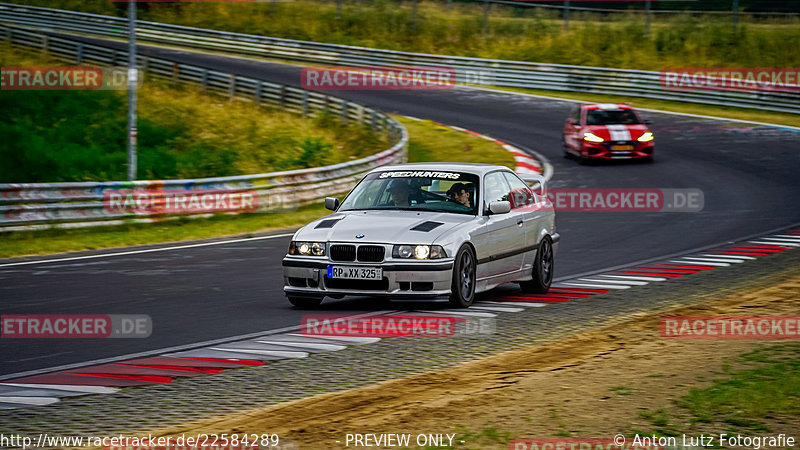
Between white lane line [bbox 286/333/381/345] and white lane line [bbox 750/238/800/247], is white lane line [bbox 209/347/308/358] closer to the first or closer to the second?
white lane line [bbox 286/333/381/345]

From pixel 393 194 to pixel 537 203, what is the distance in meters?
2.13

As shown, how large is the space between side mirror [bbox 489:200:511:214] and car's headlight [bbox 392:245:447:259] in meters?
1.01

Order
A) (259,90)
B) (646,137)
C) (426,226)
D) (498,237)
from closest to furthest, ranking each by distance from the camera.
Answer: (426,226) < (498,237) < (646,137) < (259,90)

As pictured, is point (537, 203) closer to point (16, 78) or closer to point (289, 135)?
point (289, 135)

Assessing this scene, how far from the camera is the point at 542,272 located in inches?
513

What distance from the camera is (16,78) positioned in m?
38.4

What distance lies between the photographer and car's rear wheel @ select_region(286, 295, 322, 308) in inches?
448

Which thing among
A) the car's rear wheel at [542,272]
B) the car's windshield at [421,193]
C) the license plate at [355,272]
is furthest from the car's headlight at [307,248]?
the car's rear wheel at [542,272]

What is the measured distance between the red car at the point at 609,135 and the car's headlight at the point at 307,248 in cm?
1847

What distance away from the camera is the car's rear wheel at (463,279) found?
11.0 m

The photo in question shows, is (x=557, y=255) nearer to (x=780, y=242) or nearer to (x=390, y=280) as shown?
(x=780, y=242)

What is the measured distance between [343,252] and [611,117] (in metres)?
19.6

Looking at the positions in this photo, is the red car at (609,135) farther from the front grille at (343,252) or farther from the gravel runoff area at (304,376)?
the front grille at (343,252)

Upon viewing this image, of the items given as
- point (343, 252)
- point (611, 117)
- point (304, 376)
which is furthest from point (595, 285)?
point (611, 117)
